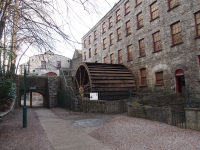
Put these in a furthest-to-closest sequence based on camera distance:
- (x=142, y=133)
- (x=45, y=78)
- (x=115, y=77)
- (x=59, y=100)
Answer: (x=45, y=78) → (x=59, y=100) → (x=115, y=77) → (x=142, y=133)

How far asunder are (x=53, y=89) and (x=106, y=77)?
877 centimetres

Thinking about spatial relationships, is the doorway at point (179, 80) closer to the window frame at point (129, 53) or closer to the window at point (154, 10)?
the window at point (154, 10)

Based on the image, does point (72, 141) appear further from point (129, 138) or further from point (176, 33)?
point (176, 33)

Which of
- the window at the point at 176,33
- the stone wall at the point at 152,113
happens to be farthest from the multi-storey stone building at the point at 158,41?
the stone wall at the point at 152,113

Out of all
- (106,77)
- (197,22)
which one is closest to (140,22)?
(197,22)

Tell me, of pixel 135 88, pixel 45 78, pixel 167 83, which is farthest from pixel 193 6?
pixel 45 78

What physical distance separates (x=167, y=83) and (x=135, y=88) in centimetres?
322

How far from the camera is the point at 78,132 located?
7.59 m

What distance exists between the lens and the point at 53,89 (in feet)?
73.5

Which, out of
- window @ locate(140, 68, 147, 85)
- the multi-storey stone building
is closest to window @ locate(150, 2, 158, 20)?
the multi-storey stone building

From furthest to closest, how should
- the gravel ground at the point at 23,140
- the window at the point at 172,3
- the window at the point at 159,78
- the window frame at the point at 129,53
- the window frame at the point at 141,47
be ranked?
the window frame at the point at 129,53
the window frame at the point at 141,47
the window at the point at 159,78
the window at the point at 172,3
the gravel ground at the point at 23,140

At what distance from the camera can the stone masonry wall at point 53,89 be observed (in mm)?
21641

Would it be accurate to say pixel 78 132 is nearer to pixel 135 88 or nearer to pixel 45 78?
pixel 135 88

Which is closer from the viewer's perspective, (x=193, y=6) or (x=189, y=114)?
(x=189, y=114)
